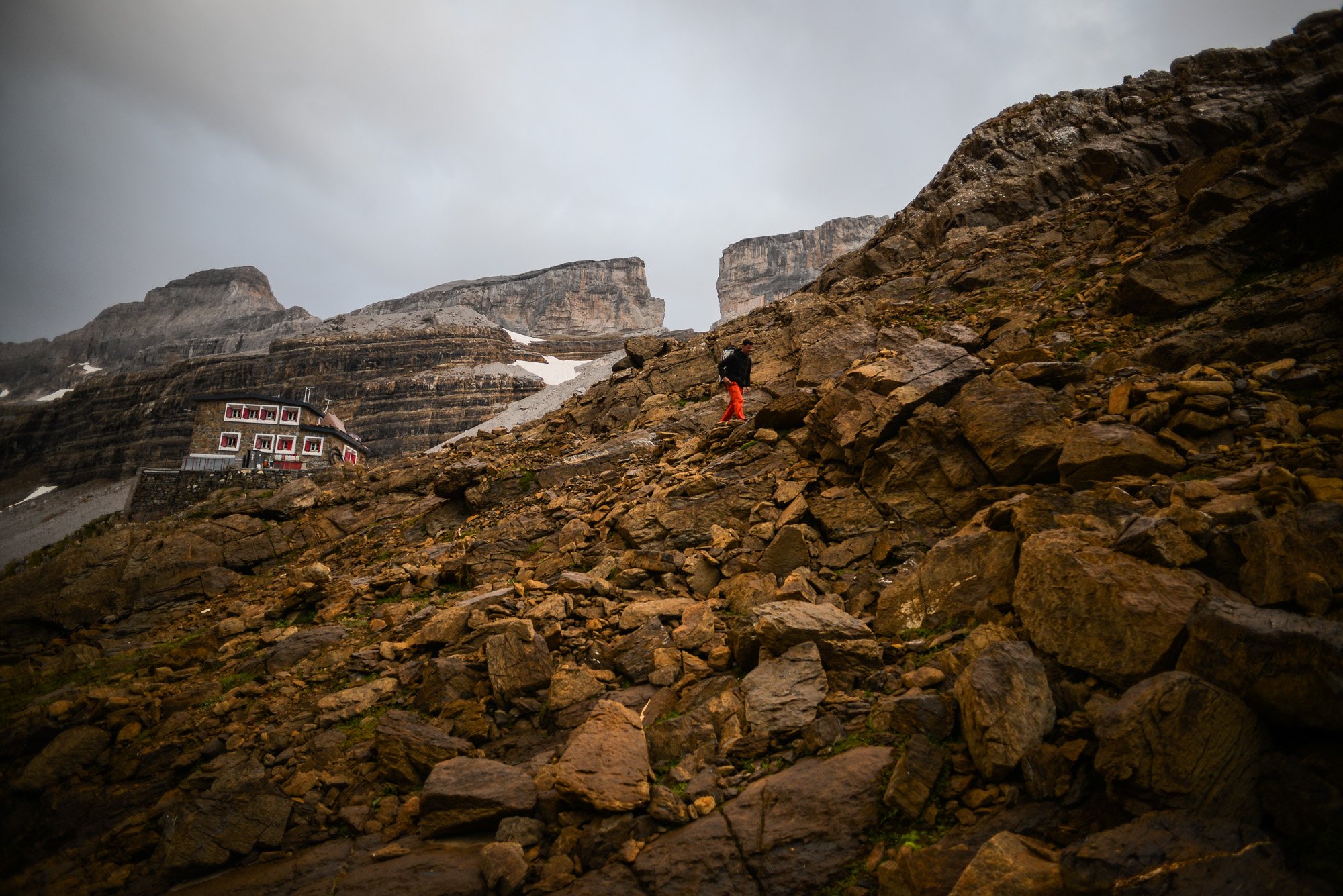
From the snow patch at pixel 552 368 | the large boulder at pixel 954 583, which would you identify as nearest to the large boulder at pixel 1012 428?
the large boulder at pixel 954 583

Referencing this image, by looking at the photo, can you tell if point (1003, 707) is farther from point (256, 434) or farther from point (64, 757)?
point (256, 434)

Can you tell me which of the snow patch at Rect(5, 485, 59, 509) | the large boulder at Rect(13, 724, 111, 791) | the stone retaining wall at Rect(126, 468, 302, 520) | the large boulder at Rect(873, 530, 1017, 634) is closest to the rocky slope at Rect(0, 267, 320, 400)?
the snow patch at Rect(5, 485, 59, 509)

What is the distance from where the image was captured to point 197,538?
57.1 feet

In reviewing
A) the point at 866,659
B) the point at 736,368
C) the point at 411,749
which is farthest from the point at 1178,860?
the point at 736,368

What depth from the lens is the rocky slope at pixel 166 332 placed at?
Result: 14883 centimetres

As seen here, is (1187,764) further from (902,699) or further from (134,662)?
(134,662)

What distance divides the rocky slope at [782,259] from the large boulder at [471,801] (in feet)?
474

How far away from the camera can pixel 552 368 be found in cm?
10331

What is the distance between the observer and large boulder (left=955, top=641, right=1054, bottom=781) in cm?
401

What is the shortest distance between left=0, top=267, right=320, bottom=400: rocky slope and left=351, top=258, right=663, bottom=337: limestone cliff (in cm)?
2800

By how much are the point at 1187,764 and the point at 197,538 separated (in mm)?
22311

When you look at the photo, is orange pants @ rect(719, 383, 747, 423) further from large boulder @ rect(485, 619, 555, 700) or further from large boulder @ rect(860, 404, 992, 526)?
large boulder @ rect(485, 619, 555, 700)

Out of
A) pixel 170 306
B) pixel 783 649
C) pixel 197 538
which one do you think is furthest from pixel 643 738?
pixel 170 306

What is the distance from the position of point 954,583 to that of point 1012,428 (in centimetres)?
285
